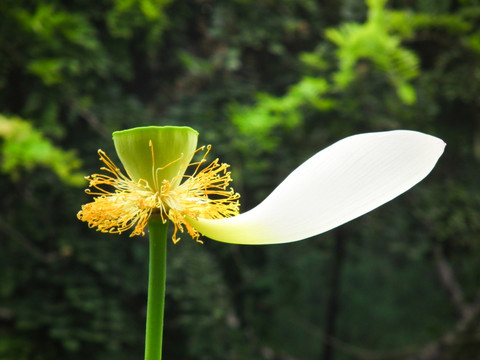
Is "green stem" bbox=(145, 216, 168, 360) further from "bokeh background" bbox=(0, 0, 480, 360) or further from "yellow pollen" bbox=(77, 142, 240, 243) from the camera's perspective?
"bokeh background" bbox=(0, 0, 480, 360)

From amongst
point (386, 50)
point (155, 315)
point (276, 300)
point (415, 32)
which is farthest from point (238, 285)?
point (155, 315)

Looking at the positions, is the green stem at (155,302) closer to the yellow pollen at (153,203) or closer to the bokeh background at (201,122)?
the yellow pollen at (153,203)

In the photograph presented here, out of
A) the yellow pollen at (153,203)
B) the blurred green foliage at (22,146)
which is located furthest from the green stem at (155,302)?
the blurred green foliage at (22,146)

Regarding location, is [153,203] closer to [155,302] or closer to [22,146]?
[155,302]

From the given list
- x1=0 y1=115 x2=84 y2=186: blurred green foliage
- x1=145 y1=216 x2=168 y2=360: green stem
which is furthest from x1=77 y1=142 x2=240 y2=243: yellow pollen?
x1=0 y1=115 x2=84 y2=186: blurred green foliage

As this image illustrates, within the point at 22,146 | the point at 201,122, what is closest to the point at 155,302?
the point at 22,146

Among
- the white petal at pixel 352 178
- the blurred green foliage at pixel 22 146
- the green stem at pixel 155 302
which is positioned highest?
the blurred green foliage at pixel 22 146
